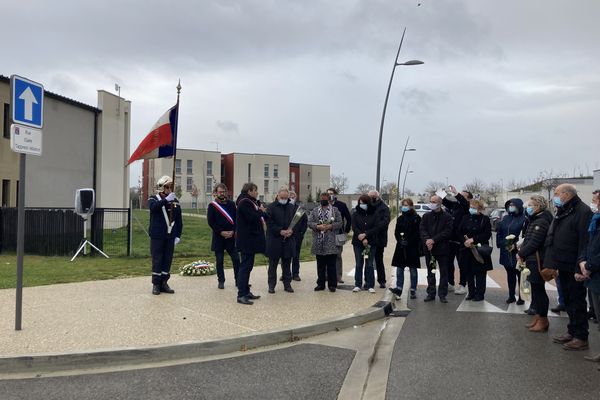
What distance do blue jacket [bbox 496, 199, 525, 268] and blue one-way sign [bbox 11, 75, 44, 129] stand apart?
742 centimetres

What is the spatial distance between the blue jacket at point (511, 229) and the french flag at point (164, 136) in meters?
6.61

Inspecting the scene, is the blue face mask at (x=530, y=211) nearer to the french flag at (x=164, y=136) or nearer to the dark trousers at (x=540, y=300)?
the dark trousers at (x=540, y=300)

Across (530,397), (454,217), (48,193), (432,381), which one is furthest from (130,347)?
(48,193)

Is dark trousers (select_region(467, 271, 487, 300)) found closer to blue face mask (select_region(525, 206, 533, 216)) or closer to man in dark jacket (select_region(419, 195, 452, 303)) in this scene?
man in dark jacket (select_region(419, 195, 452, 303))

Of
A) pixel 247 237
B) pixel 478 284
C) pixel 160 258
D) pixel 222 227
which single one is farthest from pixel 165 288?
pixel 478 284

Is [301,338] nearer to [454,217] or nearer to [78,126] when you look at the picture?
[454,217]

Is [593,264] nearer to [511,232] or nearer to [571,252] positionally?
[571,252]

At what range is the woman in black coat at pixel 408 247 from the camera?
9062 millimetres

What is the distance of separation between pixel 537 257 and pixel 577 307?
857mm

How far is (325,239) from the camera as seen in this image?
9.10 m

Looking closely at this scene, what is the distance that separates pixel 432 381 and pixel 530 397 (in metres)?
0.87

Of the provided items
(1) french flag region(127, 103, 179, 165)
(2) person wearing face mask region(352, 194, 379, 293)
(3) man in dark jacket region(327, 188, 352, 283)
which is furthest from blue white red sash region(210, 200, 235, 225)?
(2) person wearing face mask region(352, 194, 379, 293)

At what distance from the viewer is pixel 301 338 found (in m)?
6.35

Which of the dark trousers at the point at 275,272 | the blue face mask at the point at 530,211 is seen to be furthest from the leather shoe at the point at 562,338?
the dark trousers at the point at 275,272
